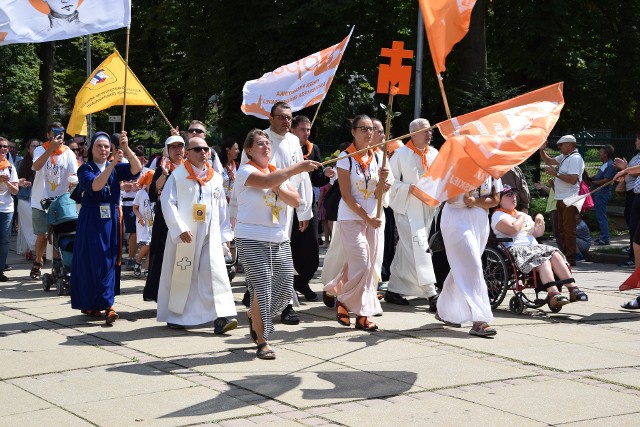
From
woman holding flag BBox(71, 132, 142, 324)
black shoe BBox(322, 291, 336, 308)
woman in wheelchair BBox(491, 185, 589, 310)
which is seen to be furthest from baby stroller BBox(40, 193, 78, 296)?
woman in wheelchair BBox(491, 185, 589, 310)

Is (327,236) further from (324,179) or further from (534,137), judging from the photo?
(534,137)

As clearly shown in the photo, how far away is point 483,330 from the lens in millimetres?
9234

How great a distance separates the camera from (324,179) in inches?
466

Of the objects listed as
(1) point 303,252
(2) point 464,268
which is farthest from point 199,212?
(2) point 464,268

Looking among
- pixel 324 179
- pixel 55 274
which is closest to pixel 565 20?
pixel 324 179

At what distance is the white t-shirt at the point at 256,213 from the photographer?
8.45 meters

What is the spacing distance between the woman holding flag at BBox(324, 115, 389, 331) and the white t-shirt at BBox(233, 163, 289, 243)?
1.30 metres

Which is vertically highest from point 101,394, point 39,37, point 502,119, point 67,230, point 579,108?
point 579,108

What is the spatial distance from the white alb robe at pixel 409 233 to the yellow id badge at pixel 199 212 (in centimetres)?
254

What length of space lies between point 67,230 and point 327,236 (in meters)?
7.93

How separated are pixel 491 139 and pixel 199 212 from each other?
2.96 m

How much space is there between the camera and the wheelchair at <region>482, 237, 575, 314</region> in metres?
10.6

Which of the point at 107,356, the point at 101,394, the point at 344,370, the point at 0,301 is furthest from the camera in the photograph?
the point at 0,301

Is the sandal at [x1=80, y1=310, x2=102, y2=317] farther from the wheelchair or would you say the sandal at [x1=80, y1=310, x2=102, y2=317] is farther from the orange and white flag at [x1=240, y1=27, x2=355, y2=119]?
the wheelchair
